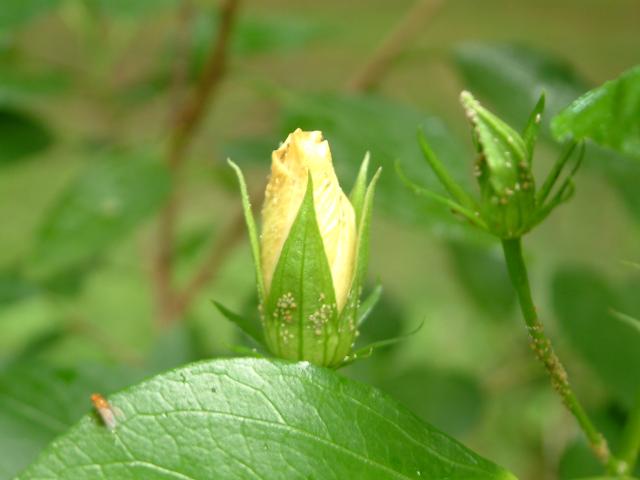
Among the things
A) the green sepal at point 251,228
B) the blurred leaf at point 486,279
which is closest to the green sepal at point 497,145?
the green sepal at point 251,228

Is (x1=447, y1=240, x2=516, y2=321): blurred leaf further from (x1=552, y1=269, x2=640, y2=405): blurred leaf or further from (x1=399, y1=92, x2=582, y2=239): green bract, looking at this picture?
(x1=399, y1=92, x2=582, y2=239): green bract

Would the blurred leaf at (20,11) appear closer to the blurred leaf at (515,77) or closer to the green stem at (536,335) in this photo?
the blurred leaf at (515,77)

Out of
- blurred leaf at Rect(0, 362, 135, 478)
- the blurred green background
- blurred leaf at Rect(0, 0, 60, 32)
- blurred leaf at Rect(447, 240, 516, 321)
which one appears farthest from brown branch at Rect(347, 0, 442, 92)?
blurred leaf at Rect(0, 362, 135, 478)

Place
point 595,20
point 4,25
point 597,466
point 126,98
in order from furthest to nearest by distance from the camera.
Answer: point 595,20 → point 126,98 → point 4,25 → point 597,466

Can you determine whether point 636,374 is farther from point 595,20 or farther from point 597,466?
point 595,20

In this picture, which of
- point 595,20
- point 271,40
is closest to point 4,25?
point 271,40
